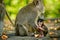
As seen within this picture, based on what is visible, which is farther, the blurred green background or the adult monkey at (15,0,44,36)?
the blurred green background

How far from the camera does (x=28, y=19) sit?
745 cm

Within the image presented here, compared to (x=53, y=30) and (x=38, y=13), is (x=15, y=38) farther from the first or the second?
(x=53, y=30)

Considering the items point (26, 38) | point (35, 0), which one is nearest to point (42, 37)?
point (26, 38)

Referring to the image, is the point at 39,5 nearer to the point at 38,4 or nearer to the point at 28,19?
the point at 38,4

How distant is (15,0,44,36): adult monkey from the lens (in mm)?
7367

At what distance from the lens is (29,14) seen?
24.5 ft

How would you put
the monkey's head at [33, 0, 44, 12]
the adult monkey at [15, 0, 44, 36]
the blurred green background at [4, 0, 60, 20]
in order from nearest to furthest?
the adult monkey at [15, 0, 44, 36] → the monkey's head at [33, 0, 44, 12] → the blurred green background at [4, 0, 60, 20]

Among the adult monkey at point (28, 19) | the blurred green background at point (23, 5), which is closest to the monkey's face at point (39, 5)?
the adult monkey at point (28, 19)

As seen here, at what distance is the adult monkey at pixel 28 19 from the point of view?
7.37 metres

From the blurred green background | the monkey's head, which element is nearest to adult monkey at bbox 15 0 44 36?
the monkey's head

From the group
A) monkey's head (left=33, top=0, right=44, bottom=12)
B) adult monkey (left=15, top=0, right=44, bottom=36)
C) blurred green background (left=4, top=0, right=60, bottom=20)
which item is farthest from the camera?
blurred green background (left=4, top=0, right=60, bottom=20)

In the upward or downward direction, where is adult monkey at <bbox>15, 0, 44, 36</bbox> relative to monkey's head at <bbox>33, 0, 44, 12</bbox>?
downward

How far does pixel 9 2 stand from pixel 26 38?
6107mm

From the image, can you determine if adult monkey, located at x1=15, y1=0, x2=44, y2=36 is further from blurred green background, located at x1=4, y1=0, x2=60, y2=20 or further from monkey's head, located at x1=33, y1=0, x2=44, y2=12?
blurred green background, located at x1=4, y1=0, x2=60, y2=20
